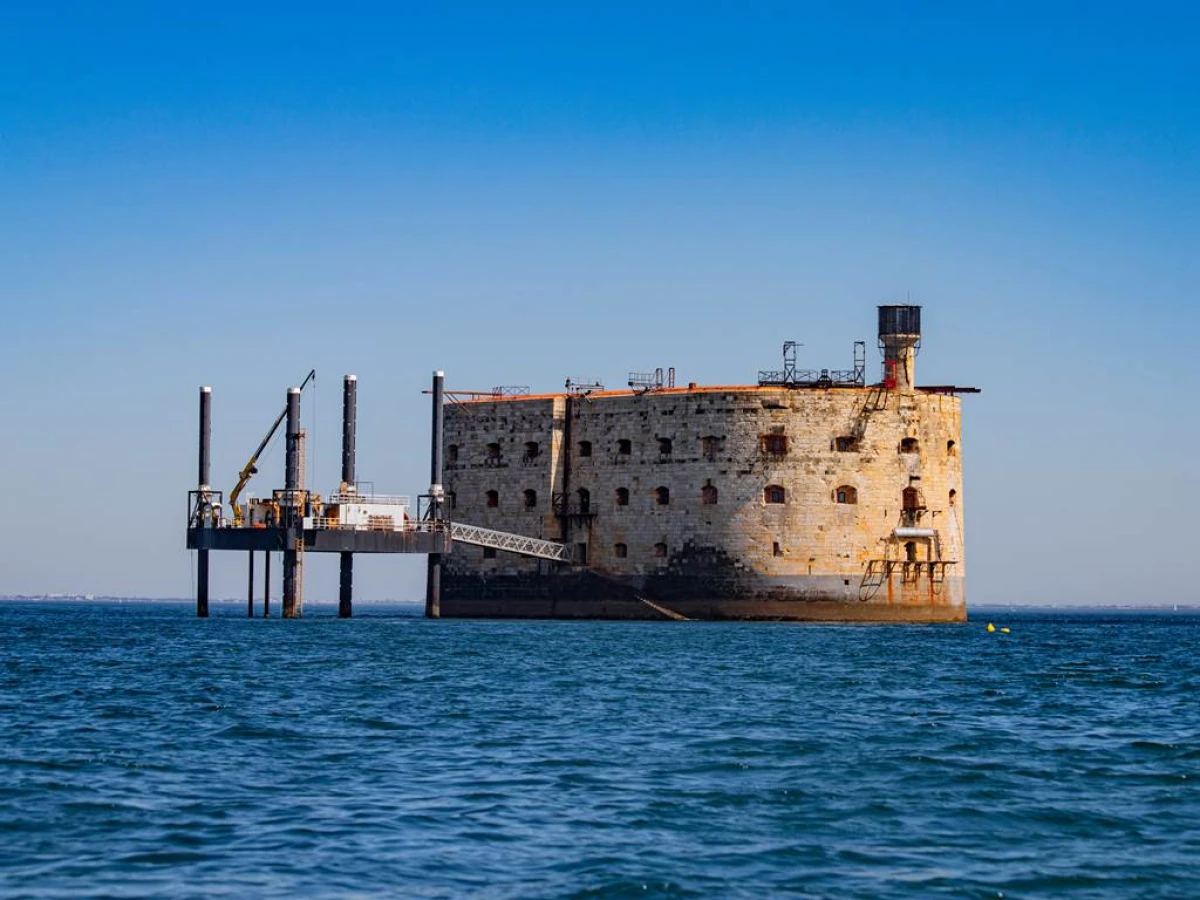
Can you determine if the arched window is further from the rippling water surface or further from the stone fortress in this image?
the rippling water surface

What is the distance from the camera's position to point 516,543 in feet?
202

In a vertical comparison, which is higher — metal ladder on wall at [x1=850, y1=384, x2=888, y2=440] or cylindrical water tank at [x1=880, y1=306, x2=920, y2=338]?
cylindrical water tank at [x1=880, y1=306, x2=920, y2=338]

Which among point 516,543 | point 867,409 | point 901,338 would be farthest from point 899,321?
point 516,543

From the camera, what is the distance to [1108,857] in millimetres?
15836

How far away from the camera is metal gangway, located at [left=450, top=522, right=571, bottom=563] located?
60.6 metres

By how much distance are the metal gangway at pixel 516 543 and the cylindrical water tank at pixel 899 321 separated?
13.0 meters

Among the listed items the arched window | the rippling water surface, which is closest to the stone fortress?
the arched window

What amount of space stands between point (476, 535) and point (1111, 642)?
20.8m

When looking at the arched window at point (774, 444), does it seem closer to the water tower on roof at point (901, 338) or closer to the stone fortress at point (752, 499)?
the stone fortress at point (752, 499)

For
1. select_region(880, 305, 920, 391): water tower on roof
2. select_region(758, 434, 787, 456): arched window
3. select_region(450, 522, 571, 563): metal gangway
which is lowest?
select_region(450, 522, 571, 563): metal gangway

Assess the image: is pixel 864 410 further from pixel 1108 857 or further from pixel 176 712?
pixel 1108 857

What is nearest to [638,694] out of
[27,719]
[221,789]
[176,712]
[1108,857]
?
[176,712]

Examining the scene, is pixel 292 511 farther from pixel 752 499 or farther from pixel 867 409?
pixel 867 409

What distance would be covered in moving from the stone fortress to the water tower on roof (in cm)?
5
